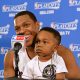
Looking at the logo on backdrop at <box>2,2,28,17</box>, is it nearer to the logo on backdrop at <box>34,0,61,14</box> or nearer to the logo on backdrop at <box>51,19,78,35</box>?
the logo on backdrop at <box>34,0,61,14</box>

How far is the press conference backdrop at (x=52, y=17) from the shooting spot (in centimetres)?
267

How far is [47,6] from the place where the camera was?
2816mm

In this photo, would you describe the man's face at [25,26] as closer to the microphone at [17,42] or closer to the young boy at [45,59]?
the young boy at [45,59]

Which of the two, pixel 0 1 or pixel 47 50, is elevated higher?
pixel 0 1

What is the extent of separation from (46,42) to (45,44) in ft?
0.04

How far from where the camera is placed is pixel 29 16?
139 centimetres

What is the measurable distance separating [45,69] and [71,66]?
0.99 feet

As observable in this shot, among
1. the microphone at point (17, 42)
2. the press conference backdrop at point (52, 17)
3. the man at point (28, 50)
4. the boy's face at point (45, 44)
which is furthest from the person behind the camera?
the press conference backdrop at point (52, 17)

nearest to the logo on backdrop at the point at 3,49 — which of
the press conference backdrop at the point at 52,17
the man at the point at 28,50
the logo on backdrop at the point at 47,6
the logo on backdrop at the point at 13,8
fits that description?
the press conference backdrop at the point at 52,17

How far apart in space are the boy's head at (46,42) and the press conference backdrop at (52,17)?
138 cm

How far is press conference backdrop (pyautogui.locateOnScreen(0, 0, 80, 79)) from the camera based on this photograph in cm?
267

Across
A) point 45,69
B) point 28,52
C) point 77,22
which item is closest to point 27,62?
point 28,52

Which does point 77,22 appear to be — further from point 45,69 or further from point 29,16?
point 45,69

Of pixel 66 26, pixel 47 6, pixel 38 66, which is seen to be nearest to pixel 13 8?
pixel 47 6
